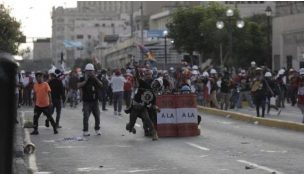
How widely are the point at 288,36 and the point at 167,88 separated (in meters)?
38.1

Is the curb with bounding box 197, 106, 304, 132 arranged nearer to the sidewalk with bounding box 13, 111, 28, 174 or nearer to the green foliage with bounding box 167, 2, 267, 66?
the sidewalk with bounding box 13, 111, 28, 174

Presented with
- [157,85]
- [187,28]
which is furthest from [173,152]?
[187,28]

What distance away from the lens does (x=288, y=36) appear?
5625 centimetres

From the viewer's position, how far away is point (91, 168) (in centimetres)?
1144

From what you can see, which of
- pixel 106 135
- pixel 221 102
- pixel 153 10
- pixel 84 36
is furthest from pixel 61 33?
pixel 106 135

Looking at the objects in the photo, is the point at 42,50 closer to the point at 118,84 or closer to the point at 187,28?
the point at 187,28

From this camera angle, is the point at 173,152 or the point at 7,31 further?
the point at 7,31

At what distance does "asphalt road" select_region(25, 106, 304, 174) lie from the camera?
1125 centimetres

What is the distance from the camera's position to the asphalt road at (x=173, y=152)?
1125 cm

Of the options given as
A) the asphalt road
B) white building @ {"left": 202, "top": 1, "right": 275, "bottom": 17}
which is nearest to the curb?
the asphalt road

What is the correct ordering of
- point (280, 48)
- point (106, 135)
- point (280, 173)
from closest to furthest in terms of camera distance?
point (280, 173) < point (106, 135) < point (280, 48)

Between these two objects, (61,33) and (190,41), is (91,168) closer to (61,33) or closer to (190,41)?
(190,41)

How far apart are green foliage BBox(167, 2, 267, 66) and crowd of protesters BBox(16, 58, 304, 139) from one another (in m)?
35.1

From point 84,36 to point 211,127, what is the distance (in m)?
160
